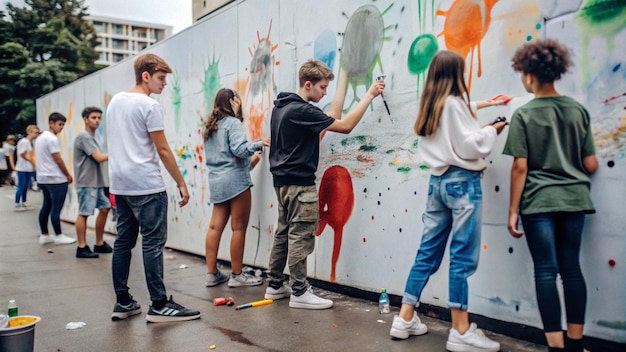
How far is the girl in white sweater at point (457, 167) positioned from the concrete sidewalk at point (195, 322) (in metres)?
0.31

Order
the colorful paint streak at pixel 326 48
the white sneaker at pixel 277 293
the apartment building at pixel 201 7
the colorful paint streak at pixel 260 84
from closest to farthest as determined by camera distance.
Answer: the white sneaker at pixel 277 293 < the colorful paint streak at pixel 326 48 < the colorful paint streak at pixel 260 84 < the apartment building at pixel 201 7

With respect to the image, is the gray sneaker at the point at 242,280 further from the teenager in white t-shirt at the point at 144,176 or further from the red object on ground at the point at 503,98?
the red object on ground at the point at 503,98

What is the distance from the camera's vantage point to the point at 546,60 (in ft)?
9.28

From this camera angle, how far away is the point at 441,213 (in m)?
3.27

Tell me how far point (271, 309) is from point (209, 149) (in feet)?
5.60

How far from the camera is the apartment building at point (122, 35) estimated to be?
338 ft

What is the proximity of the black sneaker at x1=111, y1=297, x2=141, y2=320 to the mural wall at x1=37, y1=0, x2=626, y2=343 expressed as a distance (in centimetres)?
156

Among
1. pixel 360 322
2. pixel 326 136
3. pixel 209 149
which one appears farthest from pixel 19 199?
pixel 360 322

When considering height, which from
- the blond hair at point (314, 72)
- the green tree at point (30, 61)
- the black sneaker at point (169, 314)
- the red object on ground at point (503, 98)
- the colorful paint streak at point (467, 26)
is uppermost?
Answer: the green tree at point (30, 61)

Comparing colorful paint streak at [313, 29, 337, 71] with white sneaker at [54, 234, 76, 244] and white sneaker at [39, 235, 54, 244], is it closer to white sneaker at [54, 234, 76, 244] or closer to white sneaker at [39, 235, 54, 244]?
white sneaker at [54, 234, 76, 244]

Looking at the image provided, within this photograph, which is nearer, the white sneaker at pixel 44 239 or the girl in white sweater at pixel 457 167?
the girl in white sweater at pixel 457 167

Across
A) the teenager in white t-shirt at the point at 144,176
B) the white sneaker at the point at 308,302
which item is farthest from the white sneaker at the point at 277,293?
the teenager in white t-shirt at the point at 144,176

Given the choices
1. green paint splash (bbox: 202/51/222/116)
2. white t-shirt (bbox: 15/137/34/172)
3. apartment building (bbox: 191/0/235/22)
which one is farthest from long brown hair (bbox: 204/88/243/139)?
apartment building (bbox: 191/0/235/22)

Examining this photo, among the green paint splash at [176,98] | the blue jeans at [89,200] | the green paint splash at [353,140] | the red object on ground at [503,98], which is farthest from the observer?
the green paint splash at [176,98]
